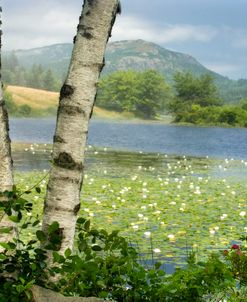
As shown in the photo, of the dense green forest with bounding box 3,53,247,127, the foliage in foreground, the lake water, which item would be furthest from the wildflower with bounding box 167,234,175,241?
the dense green forest with bounding box 3,53,247,127

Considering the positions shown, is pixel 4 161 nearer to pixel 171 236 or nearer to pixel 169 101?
pixel 171 236

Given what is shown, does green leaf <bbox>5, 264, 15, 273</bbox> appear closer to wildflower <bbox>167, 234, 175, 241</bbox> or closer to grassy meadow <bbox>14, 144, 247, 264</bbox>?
grassy meadow <bbox>14, 144, 247, 264</bbox>

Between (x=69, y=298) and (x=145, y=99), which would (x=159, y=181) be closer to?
(x=69, y=298)

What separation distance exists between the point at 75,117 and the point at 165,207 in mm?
9202

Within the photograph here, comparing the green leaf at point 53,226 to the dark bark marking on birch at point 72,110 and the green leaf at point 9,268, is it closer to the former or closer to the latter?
the green leaf at point 9,268

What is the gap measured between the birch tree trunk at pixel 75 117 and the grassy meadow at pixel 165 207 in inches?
56.9

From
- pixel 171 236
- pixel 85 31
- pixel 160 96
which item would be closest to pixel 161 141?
pixel 171 236

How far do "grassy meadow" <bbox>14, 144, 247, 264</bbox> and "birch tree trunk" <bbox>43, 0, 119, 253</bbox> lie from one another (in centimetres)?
144

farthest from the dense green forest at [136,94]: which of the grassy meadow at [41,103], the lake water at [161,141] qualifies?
the lake water at [161,141]

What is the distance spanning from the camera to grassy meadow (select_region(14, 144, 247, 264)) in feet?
33.2

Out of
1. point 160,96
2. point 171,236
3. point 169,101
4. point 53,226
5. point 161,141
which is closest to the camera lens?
point 53,226

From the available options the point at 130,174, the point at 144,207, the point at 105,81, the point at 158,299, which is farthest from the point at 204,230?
the point at 105,81

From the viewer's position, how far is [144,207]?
13156mm

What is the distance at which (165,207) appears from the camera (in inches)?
542
